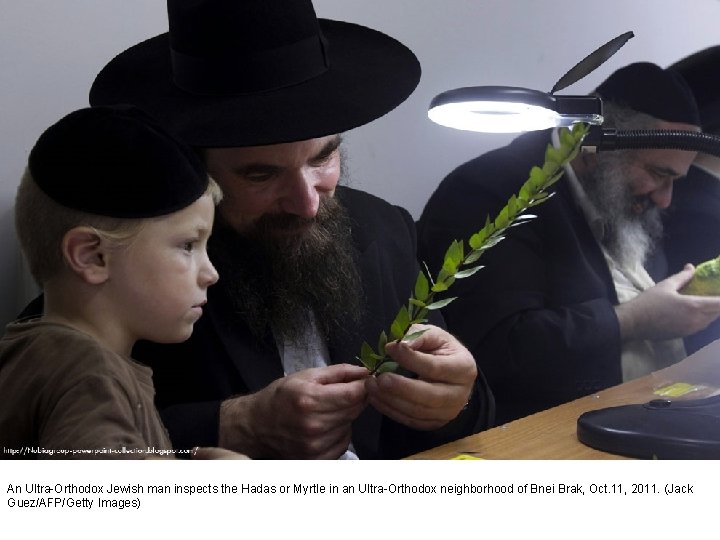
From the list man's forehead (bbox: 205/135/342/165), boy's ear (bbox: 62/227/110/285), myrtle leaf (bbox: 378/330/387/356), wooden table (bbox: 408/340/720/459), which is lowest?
wooden table (bbox: 408/340/720/459)

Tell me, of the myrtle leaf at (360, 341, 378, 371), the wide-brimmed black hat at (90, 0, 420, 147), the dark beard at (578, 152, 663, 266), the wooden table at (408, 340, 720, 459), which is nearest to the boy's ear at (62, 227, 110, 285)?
the wide-brimmed black hat at (90, 0, 420, 147)

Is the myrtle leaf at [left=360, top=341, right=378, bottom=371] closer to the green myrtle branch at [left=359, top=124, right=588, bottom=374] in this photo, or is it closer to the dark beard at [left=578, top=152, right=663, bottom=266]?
the green myrtle branch at [left=359, top=124, right=588, bottom=374]

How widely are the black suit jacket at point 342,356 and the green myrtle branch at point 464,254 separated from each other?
36mm

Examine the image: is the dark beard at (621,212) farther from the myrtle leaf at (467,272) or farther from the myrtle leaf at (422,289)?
the myrtle leaf at (422,289)

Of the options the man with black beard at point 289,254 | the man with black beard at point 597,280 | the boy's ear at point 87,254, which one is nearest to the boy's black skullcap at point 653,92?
the man with black beard at point 597,280

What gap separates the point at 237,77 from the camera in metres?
0.86

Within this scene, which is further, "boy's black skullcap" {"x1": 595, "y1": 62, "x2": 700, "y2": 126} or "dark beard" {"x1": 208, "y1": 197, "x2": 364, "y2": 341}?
"boy's black skullcap" {"x1": 595, "y1": 62, "x2": 700, "y2": 126}

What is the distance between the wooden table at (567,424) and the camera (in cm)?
94

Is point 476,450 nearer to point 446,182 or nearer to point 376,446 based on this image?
point 376,446

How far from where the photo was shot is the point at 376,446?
941 millimetres

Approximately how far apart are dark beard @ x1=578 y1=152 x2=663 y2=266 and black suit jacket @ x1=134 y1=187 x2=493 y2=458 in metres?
0.25

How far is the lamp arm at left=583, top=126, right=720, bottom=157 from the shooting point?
0.91 m
